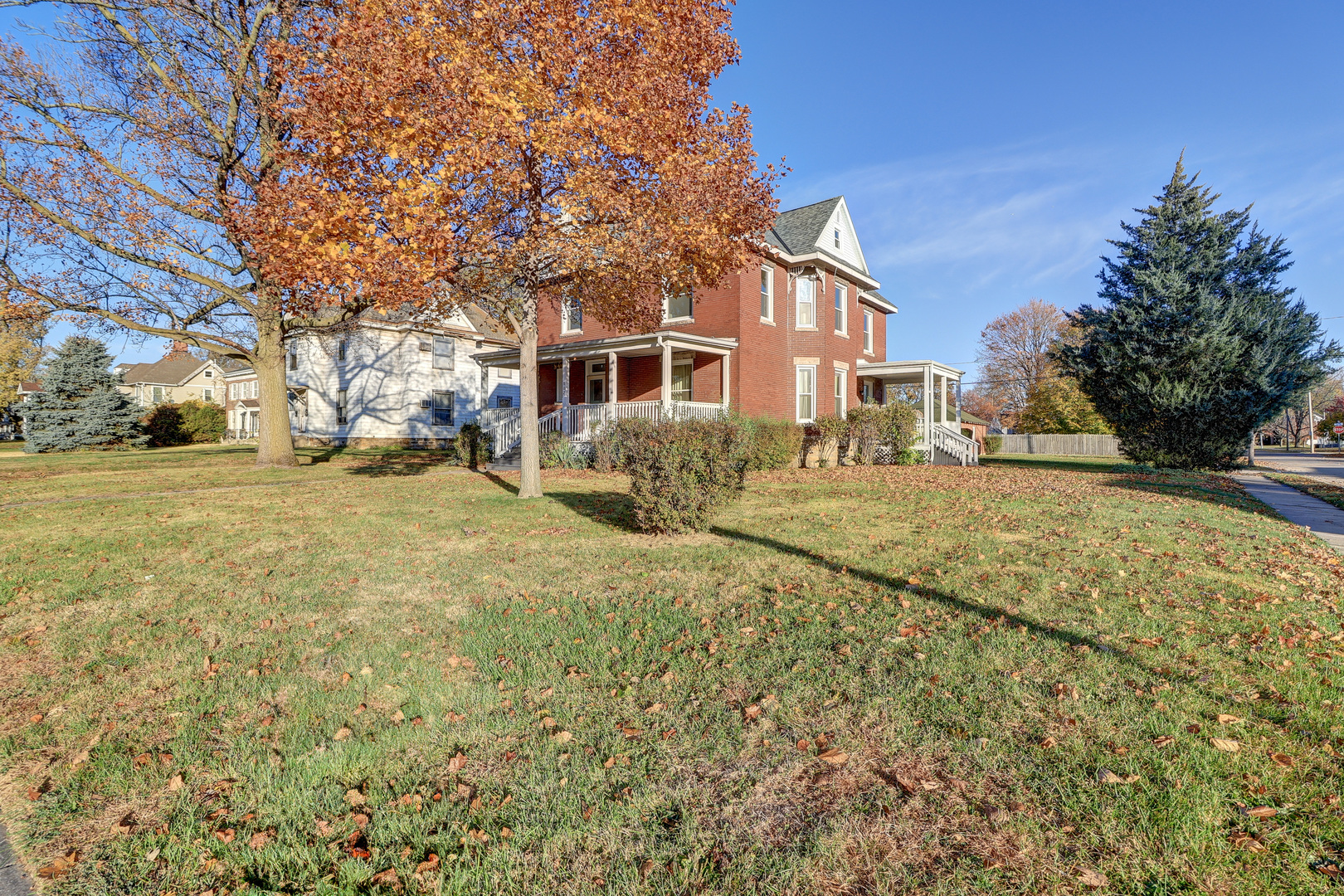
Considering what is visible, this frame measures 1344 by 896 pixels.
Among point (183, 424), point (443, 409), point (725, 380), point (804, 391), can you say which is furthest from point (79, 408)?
point (804, 391)

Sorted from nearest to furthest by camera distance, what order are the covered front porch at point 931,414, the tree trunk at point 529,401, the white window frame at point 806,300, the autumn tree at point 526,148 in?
the autumn tree at point 526,148 → the tree trunk at point 529,401 → the covered front porch at point 931,414 → the white window frame at point 806,300

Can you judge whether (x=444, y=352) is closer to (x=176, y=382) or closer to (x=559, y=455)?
(x=559, y=455)

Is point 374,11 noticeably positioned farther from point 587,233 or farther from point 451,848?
point 451,848

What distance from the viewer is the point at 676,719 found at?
134 inches

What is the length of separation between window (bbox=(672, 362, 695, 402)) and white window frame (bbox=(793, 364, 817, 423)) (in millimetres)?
3889

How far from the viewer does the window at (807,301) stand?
21.9 meters

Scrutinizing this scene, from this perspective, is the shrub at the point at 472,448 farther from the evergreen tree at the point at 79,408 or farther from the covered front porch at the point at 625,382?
the evergreen tree at the point at 79,408

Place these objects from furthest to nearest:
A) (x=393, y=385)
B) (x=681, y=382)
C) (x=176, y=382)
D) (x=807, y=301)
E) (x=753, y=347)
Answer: (x=176, y=382)
(x=393, y=385)
(x=807, y=301)
(x=681, y=382)
(x=753, y=347)

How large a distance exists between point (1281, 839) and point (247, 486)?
1655cm

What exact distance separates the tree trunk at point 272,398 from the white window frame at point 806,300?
1685 cm

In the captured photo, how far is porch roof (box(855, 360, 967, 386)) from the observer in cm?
2280

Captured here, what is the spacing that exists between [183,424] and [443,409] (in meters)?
16.1

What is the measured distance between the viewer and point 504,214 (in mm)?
11133

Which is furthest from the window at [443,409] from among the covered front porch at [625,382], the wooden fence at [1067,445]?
the wooden fence at [1067,445]
